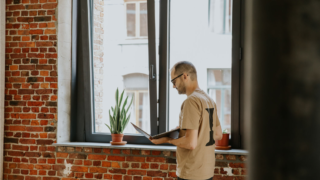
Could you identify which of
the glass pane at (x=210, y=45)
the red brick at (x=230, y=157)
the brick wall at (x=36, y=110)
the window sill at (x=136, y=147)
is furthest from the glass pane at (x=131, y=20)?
the red brick at (x=230, y=157)

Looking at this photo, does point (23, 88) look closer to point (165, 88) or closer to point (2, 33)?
point (2, 33)

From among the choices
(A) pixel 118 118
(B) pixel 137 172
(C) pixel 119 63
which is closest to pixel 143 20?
(C) pixel 119 63

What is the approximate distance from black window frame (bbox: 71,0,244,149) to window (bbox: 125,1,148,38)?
91 mm

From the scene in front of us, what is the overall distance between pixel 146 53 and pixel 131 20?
0.46 metres

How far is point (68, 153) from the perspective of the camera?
3.71 metres

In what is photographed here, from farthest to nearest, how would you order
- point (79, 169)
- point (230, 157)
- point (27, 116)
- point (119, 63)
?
1. point (119, 63)
2. point (27, 116)
3. point (79, 169)
4. point (230, 157)

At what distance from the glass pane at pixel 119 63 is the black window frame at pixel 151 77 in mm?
96

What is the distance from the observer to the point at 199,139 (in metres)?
2.39

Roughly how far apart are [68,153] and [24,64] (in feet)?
4.03

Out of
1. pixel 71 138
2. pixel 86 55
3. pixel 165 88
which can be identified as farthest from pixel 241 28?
pixel 71 138

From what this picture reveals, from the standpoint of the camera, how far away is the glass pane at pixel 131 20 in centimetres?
386

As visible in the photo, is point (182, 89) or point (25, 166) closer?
point (182, 89)

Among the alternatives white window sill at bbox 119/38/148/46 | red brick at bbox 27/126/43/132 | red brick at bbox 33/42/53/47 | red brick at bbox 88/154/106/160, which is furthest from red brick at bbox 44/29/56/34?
red brick at bbox 88/154/106/160

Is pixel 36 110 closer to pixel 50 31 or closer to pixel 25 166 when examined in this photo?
pixel 25 166
